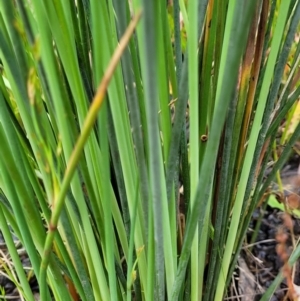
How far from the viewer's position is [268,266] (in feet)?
2.13

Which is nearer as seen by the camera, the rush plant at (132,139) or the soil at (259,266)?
the rush plant at (132,139)

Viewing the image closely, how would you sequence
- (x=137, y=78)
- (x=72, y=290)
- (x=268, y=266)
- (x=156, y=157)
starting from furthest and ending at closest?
1. (x=268, y=266)
2. (x=72, y=290)
3. (x=137, y=78)
4. (x=156, y=157)

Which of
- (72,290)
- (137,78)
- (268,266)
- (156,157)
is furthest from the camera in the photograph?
(268,266)

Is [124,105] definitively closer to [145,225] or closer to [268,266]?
[145,225]

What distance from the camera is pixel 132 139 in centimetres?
35

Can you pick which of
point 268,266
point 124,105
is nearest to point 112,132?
point 124,105

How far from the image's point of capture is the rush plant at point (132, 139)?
0.25 meters

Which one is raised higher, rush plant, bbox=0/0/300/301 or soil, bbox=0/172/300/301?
rush plant, bbox=0/0/300/301

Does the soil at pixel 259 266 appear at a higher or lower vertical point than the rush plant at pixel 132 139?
lower

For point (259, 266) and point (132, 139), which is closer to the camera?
point (132, 139)

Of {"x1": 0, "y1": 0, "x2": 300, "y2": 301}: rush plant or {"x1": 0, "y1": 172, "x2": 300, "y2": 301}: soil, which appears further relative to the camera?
{"x1": 0, "y1": 172, "x2": 300, "y2": 301}: soil

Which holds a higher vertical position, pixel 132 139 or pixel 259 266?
pixel 132 139

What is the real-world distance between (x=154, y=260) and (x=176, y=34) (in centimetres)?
17

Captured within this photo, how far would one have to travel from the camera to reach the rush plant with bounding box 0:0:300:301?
249 mm
